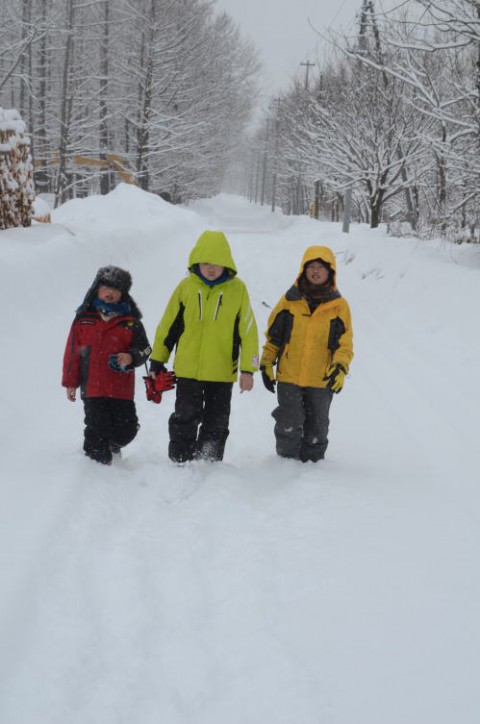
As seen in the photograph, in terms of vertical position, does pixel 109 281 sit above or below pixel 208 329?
above

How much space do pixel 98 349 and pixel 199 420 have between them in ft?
2.72

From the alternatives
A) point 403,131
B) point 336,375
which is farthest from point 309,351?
point 403,131

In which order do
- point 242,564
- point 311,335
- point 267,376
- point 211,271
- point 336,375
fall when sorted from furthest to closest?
point 267,376 < point 311,335 < point 336,375 < point 211,271 < point 242,564

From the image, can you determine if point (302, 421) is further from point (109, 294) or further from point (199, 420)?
point (109, 294)

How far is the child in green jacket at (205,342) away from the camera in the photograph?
11.9ft

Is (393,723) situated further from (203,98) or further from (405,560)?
(203,98)

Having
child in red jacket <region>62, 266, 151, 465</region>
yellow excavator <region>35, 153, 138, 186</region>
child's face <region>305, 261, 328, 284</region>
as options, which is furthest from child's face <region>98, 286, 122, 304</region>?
yellow excavator <region>35, 153, 138, 186</region>

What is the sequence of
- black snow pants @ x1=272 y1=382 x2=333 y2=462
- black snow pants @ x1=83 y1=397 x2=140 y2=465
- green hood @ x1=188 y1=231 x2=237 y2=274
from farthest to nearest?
1. black snow pants @ x1=272 y1=382 x2=333 y2=462
2. black snow pants @ x1=83 y1=397 x2=140 y2=465
3. green hood @ x1=188 y1=231 x2=237 y2=274

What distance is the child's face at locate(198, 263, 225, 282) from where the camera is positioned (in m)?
3.54

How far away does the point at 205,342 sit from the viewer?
3.65 metres

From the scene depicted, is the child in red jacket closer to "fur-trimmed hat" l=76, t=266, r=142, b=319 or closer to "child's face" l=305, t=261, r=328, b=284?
"fur-trimmed hat" l=76, t=266, r=142, b=319

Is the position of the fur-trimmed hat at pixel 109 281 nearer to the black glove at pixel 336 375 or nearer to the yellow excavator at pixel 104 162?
the black glove at pixel 336 375

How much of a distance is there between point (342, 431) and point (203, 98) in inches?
1003

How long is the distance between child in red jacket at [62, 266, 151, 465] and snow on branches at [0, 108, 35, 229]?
4.45m
